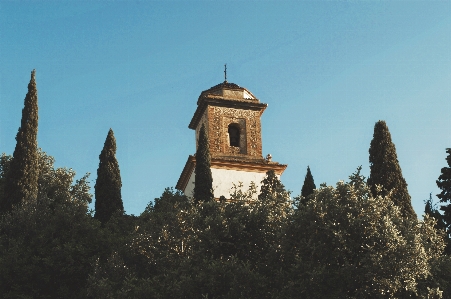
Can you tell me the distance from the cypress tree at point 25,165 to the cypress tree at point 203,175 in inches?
300

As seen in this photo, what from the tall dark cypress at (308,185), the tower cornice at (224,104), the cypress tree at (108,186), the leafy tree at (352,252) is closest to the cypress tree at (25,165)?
the cypress tree at (108,186)

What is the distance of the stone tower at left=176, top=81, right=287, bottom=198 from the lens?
37.8m

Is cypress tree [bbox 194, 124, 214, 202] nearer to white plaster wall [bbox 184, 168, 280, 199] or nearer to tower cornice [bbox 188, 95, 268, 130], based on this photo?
white plaster wall [bbox 184, 168, 280, 199]

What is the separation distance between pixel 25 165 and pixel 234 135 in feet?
45.7

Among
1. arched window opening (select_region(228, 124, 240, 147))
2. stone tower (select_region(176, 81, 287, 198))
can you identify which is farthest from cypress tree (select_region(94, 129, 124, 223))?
arched window opening (select_region(228, 124, 240, 147))

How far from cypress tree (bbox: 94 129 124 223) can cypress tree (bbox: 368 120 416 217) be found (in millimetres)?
12130

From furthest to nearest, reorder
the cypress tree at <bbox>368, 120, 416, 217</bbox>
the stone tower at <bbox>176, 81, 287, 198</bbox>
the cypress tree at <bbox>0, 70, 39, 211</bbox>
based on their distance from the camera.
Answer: the stone tower at <bbox>176, 81, 287, 198</bbox> < the cypress tree at <bbox>0, 70, 39, 211</bbox> < the cypress tree at <bbox>368, 120, 416, 217</bbox>

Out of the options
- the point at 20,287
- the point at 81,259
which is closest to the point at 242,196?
the point at 81,259

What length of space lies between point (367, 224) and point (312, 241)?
1.73m

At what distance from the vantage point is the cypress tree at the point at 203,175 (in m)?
32.2

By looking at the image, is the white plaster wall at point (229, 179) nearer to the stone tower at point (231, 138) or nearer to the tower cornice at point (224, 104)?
the stone tower at point (231, 138)

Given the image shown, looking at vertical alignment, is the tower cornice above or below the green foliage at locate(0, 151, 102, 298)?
above

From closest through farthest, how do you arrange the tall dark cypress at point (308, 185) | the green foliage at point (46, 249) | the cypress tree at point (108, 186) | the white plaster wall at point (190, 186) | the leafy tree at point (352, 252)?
the leafy tree at point (352, 252)
the green foliage at point (46, 249)
the cypress tree at point (108, 186)
the tall dark cypress at point (308, 185)
the white plaster wall at point (190, 186)

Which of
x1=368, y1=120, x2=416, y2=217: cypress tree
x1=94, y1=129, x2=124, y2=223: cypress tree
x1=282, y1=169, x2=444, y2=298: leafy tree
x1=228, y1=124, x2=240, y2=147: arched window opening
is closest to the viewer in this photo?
x1=282, y1=169, x2=444, y2=298: leafy tree
